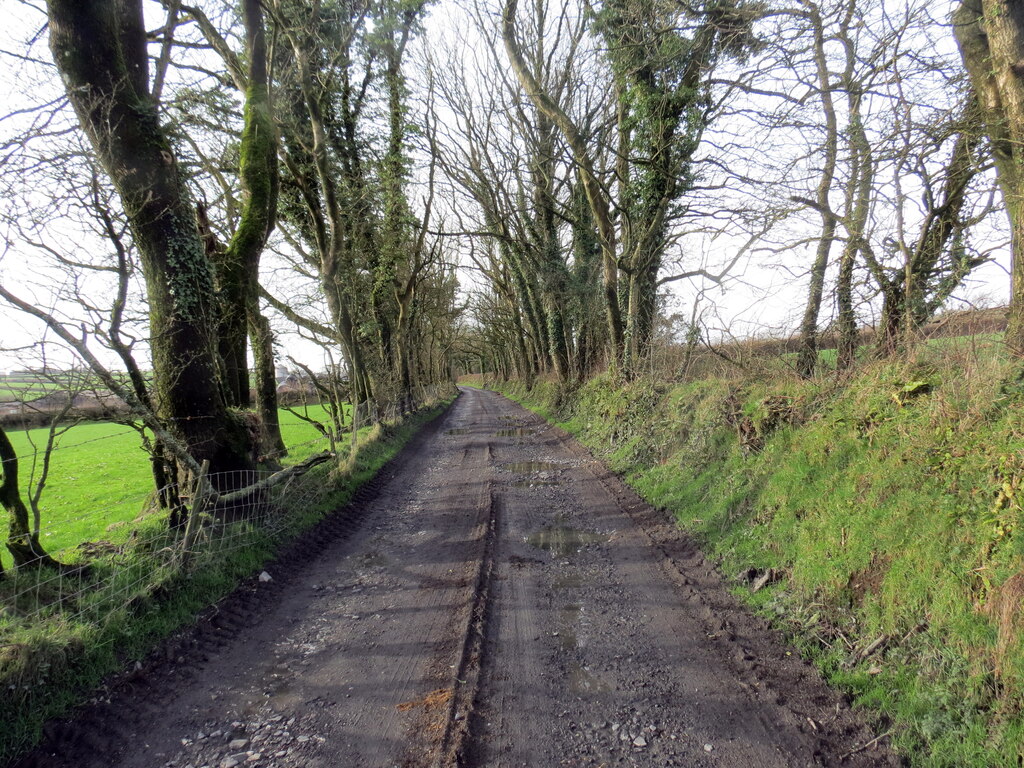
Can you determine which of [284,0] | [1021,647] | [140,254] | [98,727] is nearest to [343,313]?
[284,0]

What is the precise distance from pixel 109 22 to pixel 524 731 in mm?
8713

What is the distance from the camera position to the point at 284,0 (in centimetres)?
1069

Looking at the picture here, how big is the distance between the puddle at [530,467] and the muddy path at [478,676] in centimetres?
443

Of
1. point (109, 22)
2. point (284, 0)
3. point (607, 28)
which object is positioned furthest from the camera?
point (607, 28)

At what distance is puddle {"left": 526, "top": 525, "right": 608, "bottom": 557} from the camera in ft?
21.1

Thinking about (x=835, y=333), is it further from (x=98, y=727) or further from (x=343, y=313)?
(x=343, y=313)

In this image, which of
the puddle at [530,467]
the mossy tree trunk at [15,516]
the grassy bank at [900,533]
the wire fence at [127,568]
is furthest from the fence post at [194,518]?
the puddle at [530,467]

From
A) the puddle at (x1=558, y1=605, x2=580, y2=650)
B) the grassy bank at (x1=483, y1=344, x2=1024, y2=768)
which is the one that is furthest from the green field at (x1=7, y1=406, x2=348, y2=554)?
the grassy bank at (x1=483, y1=344, x2=1024, y2=768)

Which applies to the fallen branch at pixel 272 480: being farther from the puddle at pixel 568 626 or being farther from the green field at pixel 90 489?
the puddle at pixel 568 626

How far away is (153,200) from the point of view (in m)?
6.36

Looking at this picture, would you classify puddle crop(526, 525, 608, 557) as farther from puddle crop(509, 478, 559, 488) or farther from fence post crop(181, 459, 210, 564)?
fence post crop(181, 459, 210, 564)

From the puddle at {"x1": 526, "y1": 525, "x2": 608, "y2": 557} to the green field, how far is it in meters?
4.60

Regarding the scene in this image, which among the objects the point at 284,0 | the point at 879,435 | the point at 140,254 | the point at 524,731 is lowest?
the point at 524,731

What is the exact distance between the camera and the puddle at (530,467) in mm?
11135
